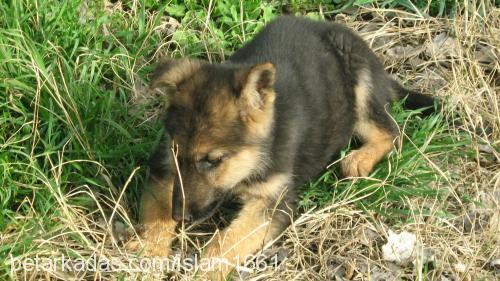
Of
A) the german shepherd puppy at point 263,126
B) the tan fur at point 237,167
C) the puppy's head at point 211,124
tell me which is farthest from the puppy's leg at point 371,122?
the puppy's head at point 211,124

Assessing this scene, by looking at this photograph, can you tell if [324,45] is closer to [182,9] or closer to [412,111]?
[412,111]

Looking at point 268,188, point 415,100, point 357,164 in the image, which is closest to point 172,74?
point 268,188

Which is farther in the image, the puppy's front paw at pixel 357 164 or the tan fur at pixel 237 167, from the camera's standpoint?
the puppy's front paw at pixel 357 164

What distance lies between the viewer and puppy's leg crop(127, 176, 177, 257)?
4773mm

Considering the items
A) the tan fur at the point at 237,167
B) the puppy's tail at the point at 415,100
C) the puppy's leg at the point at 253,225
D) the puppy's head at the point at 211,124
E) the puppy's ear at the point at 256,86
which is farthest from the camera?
the puppy's tail at the point at 415,100

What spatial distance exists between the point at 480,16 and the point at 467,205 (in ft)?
6.50

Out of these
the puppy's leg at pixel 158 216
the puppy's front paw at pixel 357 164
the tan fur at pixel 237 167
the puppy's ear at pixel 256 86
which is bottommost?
the puppy's front paw at pixel 357 164

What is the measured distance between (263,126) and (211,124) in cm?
40

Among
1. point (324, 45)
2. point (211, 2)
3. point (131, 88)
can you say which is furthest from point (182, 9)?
point (324, 45)

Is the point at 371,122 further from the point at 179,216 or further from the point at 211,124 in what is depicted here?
the point at 179,216

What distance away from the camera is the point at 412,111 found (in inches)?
228

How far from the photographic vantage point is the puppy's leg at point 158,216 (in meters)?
4.77

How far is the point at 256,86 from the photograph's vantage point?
14.4 ft

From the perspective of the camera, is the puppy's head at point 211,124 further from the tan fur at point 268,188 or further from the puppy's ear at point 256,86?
the tan fur at point 268,188
